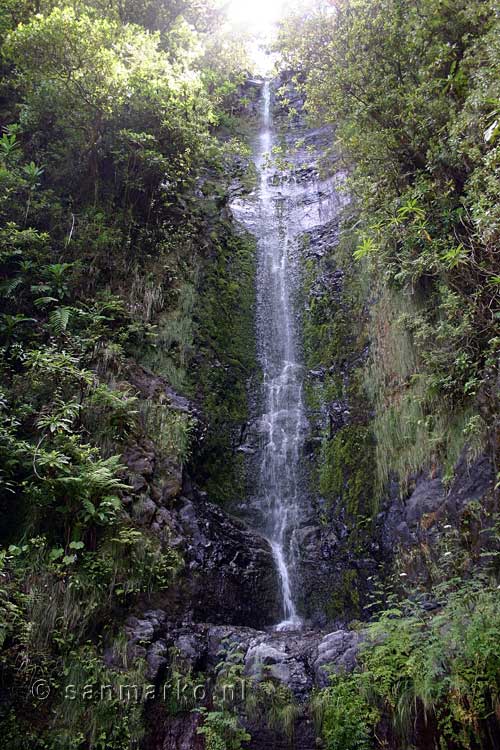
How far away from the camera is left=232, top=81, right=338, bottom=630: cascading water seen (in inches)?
314

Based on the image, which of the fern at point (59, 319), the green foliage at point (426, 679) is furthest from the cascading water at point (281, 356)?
the fern at point (59, 319)

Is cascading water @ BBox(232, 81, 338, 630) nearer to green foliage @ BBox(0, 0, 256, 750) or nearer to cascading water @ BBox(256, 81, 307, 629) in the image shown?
cascading water @ BBox(256, 81, 307, 629)

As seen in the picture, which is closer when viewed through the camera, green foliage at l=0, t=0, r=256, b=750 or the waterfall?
green foliage at l=0, t=0, r=256, b=750

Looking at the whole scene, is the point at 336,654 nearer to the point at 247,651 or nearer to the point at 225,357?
the point at 247,651

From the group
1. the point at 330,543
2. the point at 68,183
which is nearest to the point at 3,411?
the point at 330,543

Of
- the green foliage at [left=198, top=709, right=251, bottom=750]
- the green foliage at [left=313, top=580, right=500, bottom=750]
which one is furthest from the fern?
the green foliage at [left=313, top=580, right=500, bottom=750]

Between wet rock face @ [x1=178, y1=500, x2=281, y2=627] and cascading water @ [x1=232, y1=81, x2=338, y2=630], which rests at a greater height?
cascading water @ [x1=232, y1=81, x2=338, y2=630]

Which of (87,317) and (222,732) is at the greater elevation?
(87,317)

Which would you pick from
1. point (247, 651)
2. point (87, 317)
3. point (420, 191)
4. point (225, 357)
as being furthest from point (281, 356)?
point (247, 651)

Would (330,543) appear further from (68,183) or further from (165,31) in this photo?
(165,31)

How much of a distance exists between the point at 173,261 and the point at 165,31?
794cm

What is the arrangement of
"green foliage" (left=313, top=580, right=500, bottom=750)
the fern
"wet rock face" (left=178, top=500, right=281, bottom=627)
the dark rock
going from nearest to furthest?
"green foliage" (left=313, top=580, right=500, bottom=750), the dark rock, "wet rock face" (left=178, top=500, right=281, bottom=627), the fern

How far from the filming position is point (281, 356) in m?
10.6

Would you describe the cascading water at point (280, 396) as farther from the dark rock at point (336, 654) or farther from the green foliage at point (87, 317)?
the dark rock at point (336, 654)
